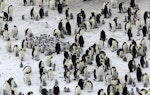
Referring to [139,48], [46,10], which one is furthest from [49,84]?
[46,10]

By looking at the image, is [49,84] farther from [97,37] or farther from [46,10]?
[46,10]

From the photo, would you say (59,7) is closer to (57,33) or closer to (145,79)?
(57,33)

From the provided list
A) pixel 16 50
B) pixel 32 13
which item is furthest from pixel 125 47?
pixel 32 13

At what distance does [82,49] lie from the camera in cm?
2316

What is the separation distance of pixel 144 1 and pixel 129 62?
6.04 m

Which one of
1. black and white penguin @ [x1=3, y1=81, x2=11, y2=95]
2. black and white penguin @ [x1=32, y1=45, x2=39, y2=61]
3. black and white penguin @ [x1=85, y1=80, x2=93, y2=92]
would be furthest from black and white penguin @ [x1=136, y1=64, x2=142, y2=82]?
black and white penguin @ [x1=3, y1=81, x2=11, y2=95]

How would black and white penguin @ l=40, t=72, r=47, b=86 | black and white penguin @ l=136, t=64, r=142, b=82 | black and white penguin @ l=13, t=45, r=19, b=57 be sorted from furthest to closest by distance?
1. black and white penguin @ l=13, t=45, r=19, b=57
2. black and white penguin @ l=136, t=64, r=142, b=82
3. black and white penguin @ l=40, t=72, r=47, b=86

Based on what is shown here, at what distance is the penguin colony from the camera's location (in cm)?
2078

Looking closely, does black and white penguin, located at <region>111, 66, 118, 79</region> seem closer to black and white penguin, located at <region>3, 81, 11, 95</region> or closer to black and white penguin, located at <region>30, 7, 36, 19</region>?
black and white penguin, located at <region>3, 81, 11, 95</region>

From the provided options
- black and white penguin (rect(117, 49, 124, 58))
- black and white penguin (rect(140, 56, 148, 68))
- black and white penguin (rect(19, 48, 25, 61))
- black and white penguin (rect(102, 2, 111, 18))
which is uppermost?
black and white penguin (rect(102, 2, 111, 18))

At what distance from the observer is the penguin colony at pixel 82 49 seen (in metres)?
20.8

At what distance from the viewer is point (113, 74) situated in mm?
21266

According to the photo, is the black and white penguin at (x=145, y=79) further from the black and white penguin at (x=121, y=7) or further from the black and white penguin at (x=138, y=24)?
the black and white penguin at (x=121, y=7)

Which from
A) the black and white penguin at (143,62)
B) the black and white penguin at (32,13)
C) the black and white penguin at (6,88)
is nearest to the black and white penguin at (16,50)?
the black and white penguin at (6,88)
